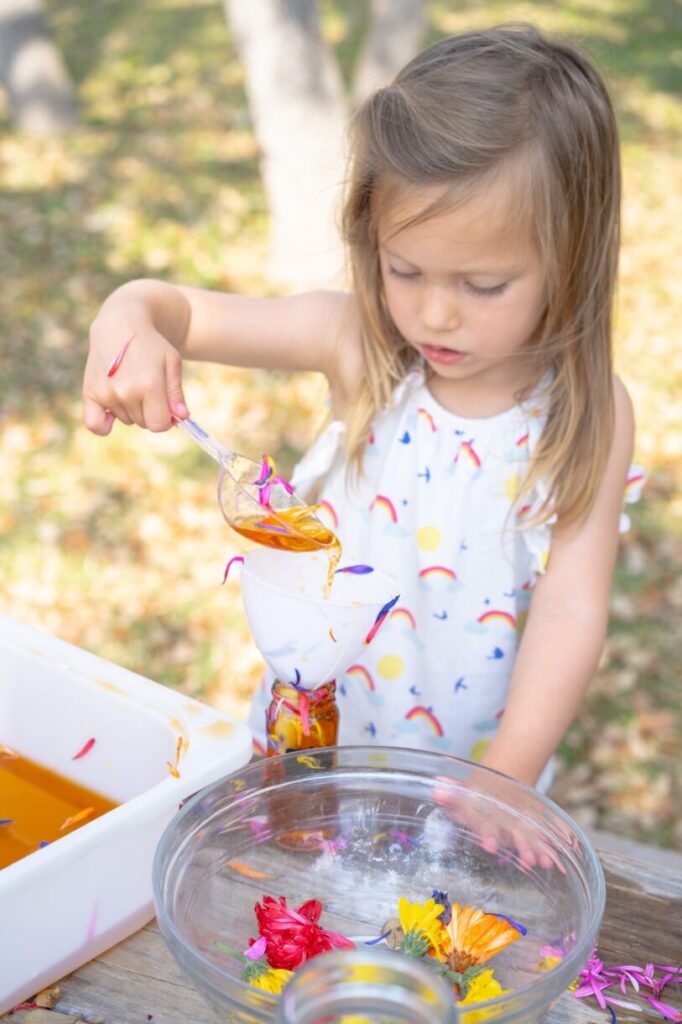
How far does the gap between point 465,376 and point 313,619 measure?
30.4 inches

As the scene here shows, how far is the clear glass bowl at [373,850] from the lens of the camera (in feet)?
3.72

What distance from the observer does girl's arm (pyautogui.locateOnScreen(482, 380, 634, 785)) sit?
1669mm

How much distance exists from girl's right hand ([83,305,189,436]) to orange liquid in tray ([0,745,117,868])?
1.39 feet

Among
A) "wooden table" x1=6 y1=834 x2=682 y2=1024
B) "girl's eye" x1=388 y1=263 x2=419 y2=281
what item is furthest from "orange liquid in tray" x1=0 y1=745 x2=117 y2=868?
"girl's eye" x1=388 y1=263 x2=419 y2=281

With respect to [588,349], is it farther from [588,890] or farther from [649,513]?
[649,513]

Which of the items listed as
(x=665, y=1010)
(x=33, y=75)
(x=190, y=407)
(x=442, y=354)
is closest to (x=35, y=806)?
(x=665, y=1010)

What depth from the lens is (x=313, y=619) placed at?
1.19m

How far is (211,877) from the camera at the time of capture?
1.18 m

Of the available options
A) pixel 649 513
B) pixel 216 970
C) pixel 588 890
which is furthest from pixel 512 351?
pixel 649 513

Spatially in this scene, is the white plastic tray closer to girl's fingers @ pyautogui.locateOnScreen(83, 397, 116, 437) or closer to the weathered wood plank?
the weathered wood plank

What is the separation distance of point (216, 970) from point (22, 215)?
5997 mm

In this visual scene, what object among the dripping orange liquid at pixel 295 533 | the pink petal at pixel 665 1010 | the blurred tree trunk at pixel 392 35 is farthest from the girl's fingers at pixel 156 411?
the blurred tree trunk at pixel 392 35

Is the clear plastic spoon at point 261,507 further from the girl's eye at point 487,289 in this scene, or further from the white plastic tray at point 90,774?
the girl's eye at point 487,289

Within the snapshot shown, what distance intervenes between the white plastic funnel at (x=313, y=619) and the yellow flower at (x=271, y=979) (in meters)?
0.30
